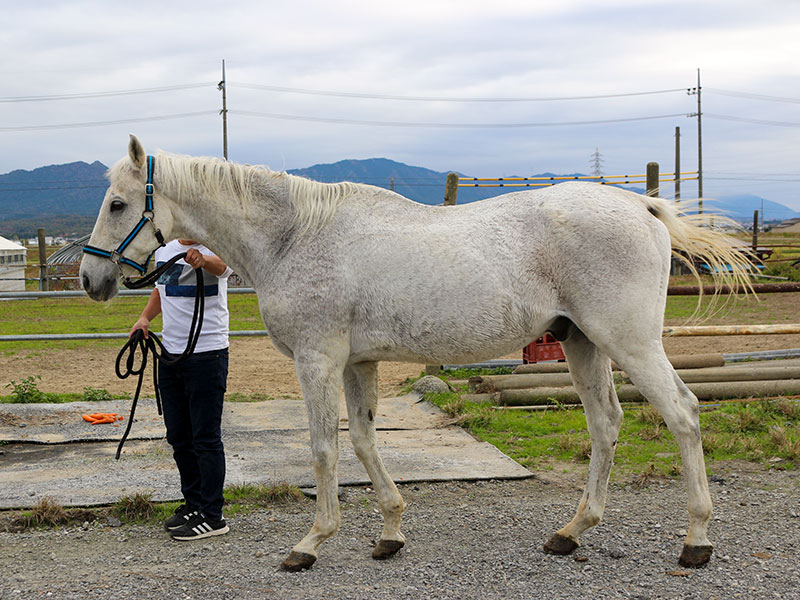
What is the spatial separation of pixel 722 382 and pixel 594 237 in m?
4.43

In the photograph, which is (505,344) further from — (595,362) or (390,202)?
(390,202)

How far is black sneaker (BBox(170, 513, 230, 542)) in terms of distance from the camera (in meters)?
4.05

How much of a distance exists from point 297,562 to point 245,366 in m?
6.85

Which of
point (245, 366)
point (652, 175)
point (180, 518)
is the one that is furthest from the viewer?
point (652, 175)

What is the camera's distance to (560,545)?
3846mm

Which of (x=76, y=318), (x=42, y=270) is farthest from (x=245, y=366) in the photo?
(x=42, y=270)

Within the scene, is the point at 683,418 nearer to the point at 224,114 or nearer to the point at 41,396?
the point at 41,396

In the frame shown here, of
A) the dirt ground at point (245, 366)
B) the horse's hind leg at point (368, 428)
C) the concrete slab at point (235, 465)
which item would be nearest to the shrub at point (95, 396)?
the dirt ground at point (245, 366)

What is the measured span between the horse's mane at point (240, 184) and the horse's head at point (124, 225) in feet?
0.17

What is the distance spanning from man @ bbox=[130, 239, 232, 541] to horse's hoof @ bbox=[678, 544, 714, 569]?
99.0 inches

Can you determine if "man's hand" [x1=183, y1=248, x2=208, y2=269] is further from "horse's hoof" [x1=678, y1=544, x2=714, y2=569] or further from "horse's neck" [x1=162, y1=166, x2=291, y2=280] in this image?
"horse's hoof" [x1=678, y1=544, x2=714, y2=569]

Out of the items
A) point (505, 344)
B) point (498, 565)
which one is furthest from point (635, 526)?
point (505, 344)

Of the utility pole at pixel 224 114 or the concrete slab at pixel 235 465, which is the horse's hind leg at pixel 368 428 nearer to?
the concrete slab at pixel 235 465

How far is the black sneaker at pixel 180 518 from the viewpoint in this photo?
421cm
